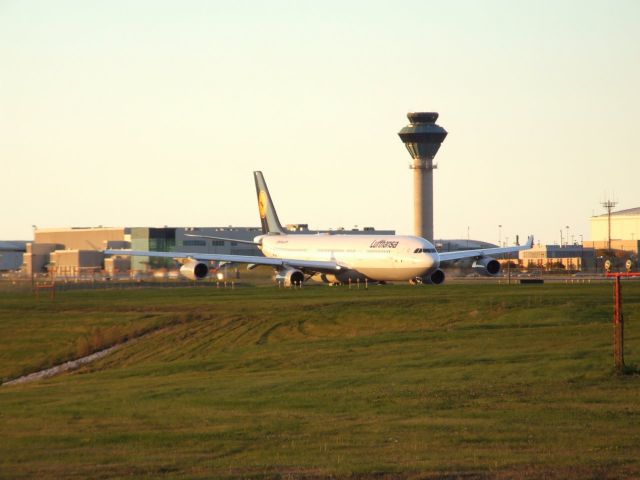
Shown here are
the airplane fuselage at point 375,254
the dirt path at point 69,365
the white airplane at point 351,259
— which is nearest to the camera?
the dirt path at point 69,365

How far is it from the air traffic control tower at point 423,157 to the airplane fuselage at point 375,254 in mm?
76018

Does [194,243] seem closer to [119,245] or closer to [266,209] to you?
[119,245]

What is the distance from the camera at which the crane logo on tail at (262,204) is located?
392 ft

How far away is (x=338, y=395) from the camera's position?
117 feet

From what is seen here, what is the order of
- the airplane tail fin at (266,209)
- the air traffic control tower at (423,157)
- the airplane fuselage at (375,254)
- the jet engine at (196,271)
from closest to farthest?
the airplane fuselage at (375,254)
the jet engine at (196,271)
the airplane tail fin at (266,209)
the air traffic control tower at (423,157)

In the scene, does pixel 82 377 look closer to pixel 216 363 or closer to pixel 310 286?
pixel 216 363

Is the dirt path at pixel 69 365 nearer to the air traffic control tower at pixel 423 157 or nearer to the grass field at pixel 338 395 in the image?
the grass field at pixel 338 395

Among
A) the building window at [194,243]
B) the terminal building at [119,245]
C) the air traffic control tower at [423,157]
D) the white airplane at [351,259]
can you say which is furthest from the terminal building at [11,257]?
the white airplane at [351,259]

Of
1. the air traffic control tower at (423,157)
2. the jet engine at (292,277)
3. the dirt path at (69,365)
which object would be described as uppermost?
the air traffic control tower at (423,157)

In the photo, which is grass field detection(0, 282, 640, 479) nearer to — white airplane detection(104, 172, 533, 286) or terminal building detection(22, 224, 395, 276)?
white airplane detection(104, 172, 533, 286)

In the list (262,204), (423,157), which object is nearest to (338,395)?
(262,204)

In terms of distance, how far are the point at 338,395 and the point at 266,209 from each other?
8389cm

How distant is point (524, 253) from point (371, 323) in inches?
5240

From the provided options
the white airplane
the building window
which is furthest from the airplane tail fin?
the building window
